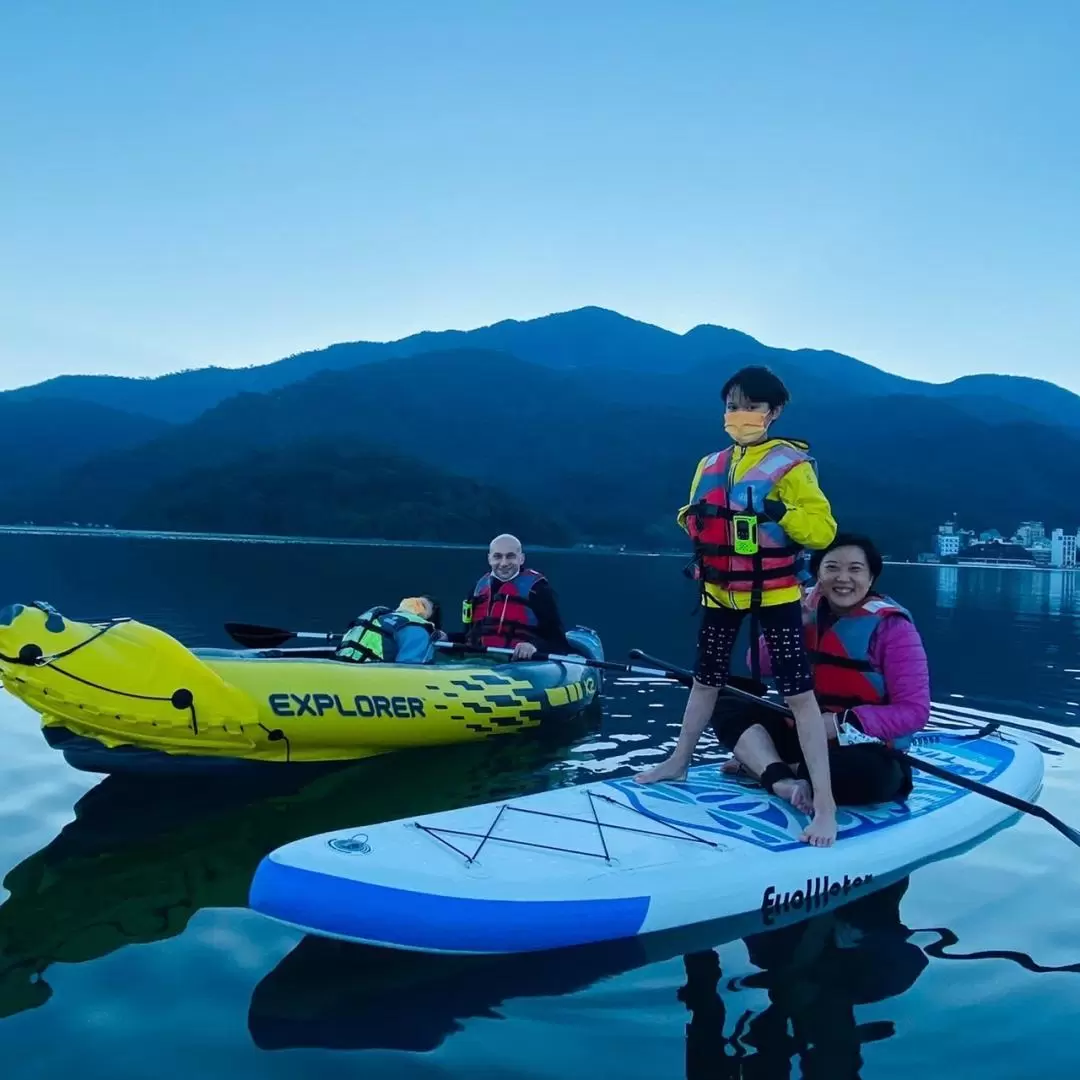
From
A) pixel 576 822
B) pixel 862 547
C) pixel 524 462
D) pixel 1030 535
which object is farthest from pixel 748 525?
pixel 524 462

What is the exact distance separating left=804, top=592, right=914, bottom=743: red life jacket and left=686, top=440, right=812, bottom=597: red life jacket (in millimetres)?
795

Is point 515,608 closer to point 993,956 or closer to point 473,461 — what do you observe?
point 993,956

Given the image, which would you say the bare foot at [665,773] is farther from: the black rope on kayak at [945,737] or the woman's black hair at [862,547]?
the black rope on kayak at [945,737]

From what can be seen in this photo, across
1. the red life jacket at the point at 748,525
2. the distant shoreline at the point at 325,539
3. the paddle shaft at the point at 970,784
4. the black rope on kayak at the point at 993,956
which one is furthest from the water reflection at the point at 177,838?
the distant shoreline at the point at 325,539

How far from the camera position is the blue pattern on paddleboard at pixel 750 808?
16.4 ft

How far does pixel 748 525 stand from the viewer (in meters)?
4.78

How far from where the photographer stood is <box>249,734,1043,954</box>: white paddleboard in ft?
12.9

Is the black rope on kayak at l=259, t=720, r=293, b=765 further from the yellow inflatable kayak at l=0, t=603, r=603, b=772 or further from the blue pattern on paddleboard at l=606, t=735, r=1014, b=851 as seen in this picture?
the blue pattern on paddleboard at l=606, t=735, r=1014, b=851

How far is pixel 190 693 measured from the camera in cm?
613

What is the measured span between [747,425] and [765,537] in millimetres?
598

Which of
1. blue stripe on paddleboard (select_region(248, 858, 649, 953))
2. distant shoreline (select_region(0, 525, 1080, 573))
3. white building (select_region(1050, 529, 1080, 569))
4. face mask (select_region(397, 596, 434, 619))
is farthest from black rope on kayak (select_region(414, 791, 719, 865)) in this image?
white building (select_region(1050, 529, 1080, 569))

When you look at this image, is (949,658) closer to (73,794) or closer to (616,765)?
(616,765)

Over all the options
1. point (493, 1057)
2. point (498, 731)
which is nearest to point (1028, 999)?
point (493, 1057)

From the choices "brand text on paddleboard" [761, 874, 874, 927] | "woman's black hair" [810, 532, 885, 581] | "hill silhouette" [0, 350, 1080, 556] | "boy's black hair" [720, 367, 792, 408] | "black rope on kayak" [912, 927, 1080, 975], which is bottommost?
"black rope on kayak" [912, 927, 1080, 975]
